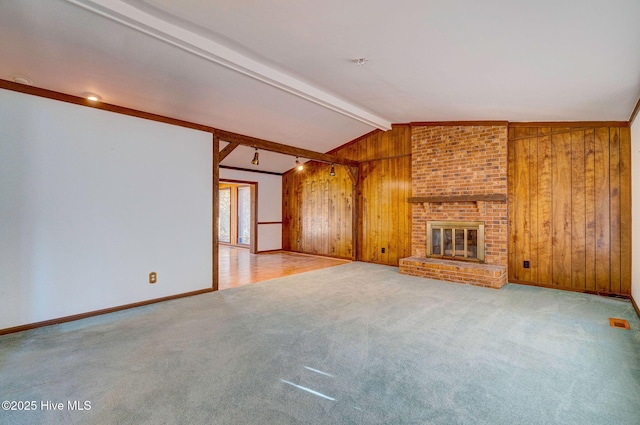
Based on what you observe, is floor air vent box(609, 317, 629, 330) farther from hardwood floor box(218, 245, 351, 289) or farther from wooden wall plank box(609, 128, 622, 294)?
hardwood floor box(218, 245, 351, 289)

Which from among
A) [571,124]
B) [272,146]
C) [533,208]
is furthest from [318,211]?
[571,124]

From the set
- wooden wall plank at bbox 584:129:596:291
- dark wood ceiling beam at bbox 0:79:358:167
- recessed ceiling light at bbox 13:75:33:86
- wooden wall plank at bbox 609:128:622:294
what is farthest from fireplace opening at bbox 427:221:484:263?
recessed ceiling light at bbox 13:75:33:86

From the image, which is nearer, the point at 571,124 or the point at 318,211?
the point at 571,124

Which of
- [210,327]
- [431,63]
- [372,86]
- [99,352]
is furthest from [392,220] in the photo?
[99,352]

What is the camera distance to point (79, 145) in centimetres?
308

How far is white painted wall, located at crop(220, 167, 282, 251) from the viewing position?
7.84m

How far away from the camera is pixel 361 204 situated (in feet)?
21.8

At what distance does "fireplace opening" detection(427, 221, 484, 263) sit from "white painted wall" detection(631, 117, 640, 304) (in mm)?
1689

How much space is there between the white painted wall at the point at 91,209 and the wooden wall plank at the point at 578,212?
519 centimetres

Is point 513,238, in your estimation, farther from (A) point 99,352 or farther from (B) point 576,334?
(A) point 99,352

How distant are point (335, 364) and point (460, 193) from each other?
4001mm

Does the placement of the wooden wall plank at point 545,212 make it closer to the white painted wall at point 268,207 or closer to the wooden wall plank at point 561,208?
the wooden wall plank at point 561,208

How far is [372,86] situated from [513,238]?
3.28 m

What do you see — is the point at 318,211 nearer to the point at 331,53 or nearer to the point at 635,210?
the point at 331,53
